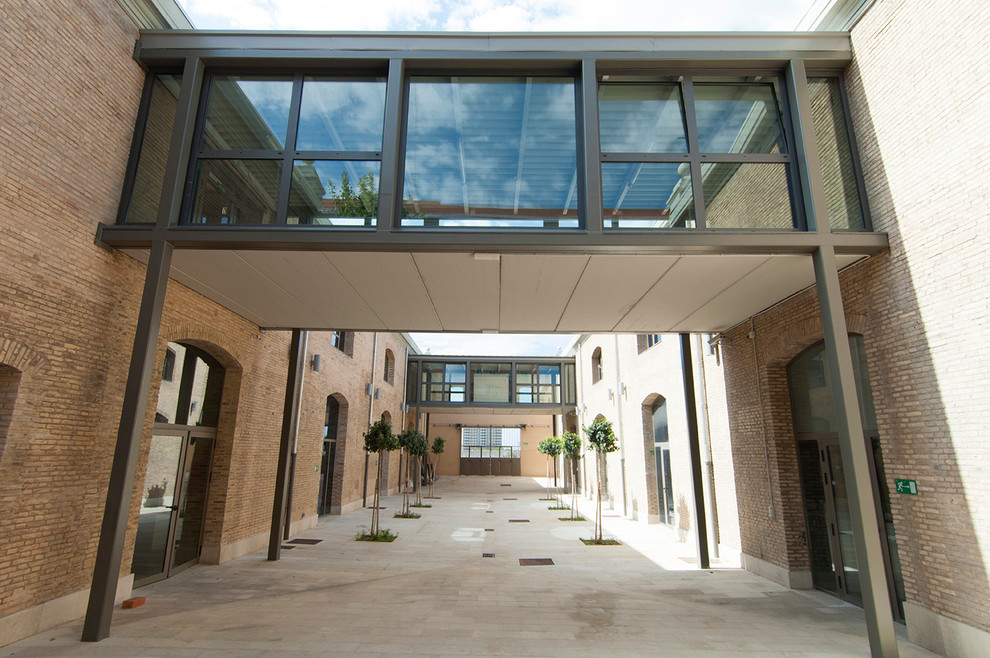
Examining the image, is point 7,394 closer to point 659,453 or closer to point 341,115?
point 341,115

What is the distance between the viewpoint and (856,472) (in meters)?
4.83

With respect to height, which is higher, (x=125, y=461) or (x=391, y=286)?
(x=391, y=286)

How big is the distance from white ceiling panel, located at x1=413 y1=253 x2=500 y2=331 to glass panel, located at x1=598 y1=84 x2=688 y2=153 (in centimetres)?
206

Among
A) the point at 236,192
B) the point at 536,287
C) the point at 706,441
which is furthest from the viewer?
the point at 706,441

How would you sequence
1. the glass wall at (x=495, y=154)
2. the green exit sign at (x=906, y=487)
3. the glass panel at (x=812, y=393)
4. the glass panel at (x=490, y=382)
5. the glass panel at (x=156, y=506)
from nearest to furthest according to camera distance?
the green exit sign at (x=906, y=487) → the glass wall at (x=495, y=154) → the glass panel at (x=156, y=506) → the glass panel at (x=812, y=393) → the glass panel at (x=490, y=382)

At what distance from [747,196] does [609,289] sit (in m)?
1.93

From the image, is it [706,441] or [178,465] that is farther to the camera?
[706,441]

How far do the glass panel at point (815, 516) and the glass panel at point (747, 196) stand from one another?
155 inches

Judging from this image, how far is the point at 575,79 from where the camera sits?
630cm

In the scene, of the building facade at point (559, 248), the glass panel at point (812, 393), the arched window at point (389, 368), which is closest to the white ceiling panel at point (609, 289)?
the building facade at point (559, 248)

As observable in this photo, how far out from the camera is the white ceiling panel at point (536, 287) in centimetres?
595

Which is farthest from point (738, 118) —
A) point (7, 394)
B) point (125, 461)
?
point (7, 394)

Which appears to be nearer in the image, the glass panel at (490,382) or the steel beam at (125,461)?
the steel beam at (125,461)

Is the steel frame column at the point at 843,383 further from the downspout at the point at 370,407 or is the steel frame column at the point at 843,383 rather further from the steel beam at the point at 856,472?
the downspout at the point at 370,407
